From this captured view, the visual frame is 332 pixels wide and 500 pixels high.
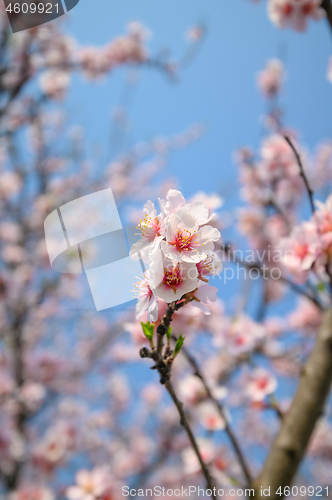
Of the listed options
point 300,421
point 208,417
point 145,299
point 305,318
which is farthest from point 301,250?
point 305,318

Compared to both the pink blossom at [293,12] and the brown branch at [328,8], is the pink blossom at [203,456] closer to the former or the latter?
the brown branch at [328,8]

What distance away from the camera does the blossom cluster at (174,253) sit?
73cm

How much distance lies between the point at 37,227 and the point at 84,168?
9.44 feet

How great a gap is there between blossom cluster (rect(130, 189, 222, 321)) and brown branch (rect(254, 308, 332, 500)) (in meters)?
0.85

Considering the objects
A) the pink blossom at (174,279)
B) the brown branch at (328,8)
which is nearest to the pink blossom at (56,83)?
the brown branch at (328,8)

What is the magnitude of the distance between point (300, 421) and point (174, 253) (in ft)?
3.35

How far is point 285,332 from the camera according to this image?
15.4ft

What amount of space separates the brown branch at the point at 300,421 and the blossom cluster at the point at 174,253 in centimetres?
85

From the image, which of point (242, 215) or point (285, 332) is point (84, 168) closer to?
point (242, 215)

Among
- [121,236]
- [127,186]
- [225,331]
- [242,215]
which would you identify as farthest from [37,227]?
[121,236]

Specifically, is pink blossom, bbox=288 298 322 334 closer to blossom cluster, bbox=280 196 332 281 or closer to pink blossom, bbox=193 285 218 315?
blossom cluster, bbox=280 196 332 281

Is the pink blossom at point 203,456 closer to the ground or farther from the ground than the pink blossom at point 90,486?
closer to the ground

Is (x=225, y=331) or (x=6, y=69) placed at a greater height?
(x=6, y=69)

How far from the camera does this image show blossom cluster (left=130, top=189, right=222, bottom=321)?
725 millimetres
